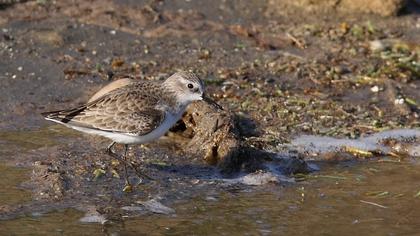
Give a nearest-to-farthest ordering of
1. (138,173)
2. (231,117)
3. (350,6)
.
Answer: (138,173) < (231,117) < (350,6)

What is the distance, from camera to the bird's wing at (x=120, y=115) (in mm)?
8312

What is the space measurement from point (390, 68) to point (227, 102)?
2.43 meters

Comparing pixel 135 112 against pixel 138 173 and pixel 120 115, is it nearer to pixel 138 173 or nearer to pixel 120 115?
pixel 120 115

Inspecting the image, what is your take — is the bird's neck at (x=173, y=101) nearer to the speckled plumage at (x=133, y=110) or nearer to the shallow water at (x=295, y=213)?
the speckled plumage at (x=133, y=110)

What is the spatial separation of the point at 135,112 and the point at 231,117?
1.45 metres

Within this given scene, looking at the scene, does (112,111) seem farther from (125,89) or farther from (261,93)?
(261,93)

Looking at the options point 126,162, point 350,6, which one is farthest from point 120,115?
point 350,6

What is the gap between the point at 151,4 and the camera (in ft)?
42.7

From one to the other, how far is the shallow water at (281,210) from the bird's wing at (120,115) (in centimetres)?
70

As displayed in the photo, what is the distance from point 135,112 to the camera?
8406mm

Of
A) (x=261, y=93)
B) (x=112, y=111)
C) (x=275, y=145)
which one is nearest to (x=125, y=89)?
(x=112, y=111)

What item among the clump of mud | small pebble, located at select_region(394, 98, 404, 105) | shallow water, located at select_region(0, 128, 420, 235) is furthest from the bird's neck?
the clump of mud

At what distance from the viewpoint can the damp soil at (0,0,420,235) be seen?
786 centimetres

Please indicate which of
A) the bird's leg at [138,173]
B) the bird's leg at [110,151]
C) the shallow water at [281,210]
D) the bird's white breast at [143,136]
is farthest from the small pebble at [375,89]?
the bird's leg at [110,151]
